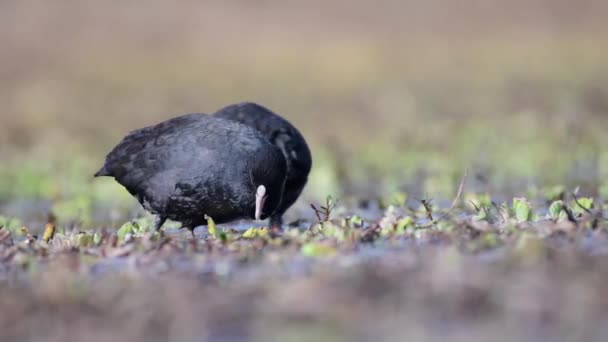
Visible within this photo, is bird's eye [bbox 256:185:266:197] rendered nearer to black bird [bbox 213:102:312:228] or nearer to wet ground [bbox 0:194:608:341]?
black bird [bbox 213:102:312:228]

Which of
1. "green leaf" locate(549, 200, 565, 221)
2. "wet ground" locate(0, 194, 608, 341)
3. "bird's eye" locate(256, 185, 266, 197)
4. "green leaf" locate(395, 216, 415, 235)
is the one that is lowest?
"wet ground" locate(0, 194, 608, 341)

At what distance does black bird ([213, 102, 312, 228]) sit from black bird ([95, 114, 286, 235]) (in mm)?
422

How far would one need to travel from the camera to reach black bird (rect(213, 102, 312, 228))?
791 cm

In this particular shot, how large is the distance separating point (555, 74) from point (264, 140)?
11163 mm

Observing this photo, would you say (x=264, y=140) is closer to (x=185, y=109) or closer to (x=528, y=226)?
(x=528, y=226)

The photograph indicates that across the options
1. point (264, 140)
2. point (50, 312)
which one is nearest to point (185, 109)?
point (264, 140)

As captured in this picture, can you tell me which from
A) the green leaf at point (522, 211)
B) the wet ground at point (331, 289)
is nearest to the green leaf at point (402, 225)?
the wet ground at point (331, 289)

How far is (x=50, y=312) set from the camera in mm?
4598

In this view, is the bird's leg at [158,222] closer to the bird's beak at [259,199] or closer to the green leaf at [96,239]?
the bird's beak at [259,199]

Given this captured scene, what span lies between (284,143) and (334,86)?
993 centimetres

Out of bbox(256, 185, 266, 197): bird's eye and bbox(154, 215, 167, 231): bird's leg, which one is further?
bbox(154, 215, 167, 231): bird's leg

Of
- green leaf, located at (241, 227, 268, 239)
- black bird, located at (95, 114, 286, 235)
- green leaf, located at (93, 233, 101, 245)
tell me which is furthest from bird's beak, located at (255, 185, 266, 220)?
green leaf, located at (93, 233, 101, 245)

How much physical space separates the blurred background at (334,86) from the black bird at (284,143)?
58.5 inches

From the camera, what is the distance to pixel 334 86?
17766 mm
